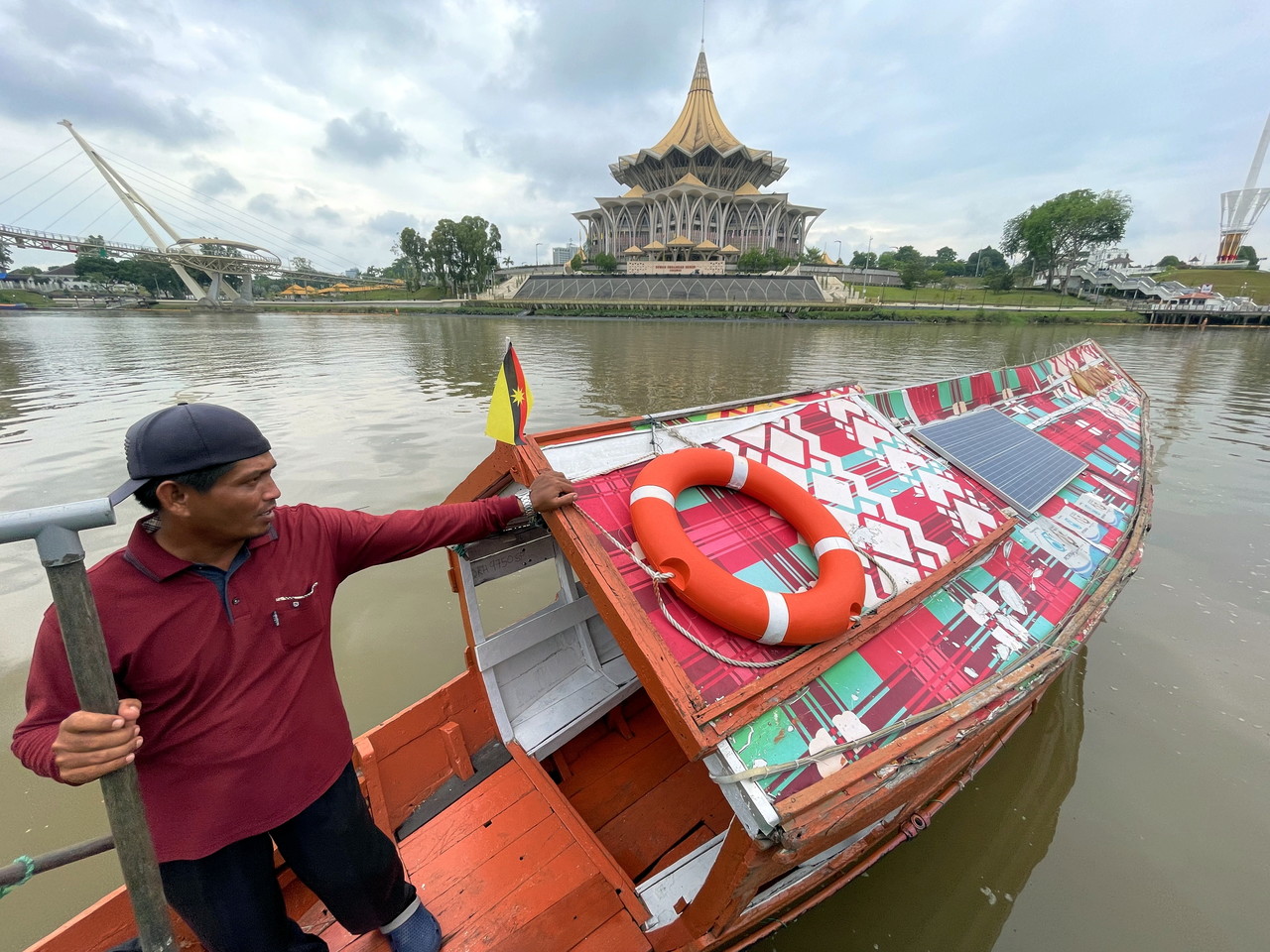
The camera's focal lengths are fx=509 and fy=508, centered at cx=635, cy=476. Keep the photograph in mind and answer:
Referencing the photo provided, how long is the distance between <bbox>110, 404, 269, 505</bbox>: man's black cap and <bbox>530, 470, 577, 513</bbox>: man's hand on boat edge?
38.8 inches

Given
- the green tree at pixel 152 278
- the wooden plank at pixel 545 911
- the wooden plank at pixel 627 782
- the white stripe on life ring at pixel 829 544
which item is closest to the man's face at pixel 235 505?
the wooden plank at pixel 545 911

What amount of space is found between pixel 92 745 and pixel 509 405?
1613mm

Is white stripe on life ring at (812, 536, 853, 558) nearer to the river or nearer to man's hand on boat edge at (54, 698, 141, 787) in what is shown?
the river

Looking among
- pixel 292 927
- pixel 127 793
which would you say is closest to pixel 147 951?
pixel 127 793

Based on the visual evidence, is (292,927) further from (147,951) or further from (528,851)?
(528,851)

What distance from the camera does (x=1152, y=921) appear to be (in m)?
2.54

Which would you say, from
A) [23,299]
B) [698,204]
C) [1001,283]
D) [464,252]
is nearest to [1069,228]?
[1001,283]

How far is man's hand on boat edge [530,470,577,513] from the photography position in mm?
2092

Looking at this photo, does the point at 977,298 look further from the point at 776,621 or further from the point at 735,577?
the point at 776,621

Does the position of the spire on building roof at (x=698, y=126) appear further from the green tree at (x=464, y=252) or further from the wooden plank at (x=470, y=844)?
the wooden plank at (x=470, y=844)

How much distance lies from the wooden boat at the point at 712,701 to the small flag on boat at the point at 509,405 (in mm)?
147

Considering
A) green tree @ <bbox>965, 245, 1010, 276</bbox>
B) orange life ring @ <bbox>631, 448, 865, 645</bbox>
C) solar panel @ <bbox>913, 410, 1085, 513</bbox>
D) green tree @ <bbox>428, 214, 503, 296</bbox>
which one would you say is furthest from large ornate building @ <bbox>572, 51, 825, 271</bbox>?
orange life ring @ <bbox>631, 448, 865, 645</bbox>

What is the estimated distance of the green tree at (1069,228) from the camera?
50.9 meters

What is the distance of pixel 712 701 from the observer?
185 cm
